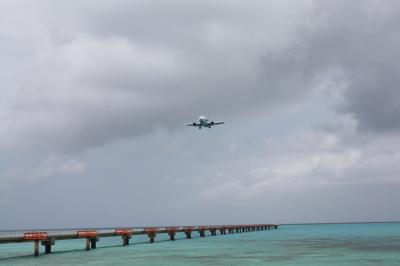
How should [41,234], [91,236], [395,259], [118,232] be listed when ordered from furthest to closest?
[118,232] < [91,236] < [41,234] < [395,259]

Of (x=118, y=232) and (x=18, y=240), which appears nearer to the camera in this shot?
(x=18, y=240)

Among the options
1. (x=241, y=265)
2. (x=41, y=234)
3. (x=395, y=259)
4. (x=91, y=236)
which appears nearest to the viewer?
(x=241, y=265)

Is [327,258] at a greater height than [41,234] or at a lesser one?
lesser

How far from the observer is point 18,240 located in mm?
60656

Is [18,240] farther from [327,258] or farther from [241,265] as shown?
[327,258]

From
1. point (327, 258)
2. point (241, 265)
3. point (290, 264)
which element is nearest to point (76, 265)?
point (241, 265)

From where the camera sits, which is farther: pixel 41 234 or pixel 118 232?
pixel 118 232

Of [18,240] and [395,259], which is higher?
[18,240]

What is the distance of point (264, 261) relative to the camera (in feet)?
195

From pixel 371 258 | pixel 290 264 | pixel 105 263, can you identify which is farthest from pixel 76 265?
pixel 371 258

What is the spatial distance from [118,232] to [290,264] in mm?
41955

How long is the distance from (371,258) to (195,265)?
22.3 meters

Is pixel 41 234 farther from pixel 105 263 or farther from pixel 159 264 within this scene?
pixel 159 264

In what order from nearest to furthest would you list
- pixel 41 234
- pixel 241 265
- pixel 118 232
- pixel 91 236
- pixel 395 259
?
1. pixel 241 265
2. pixel 395 259
3. pixel 41 234
4. pixel 91 236
5. pixel 118 232
